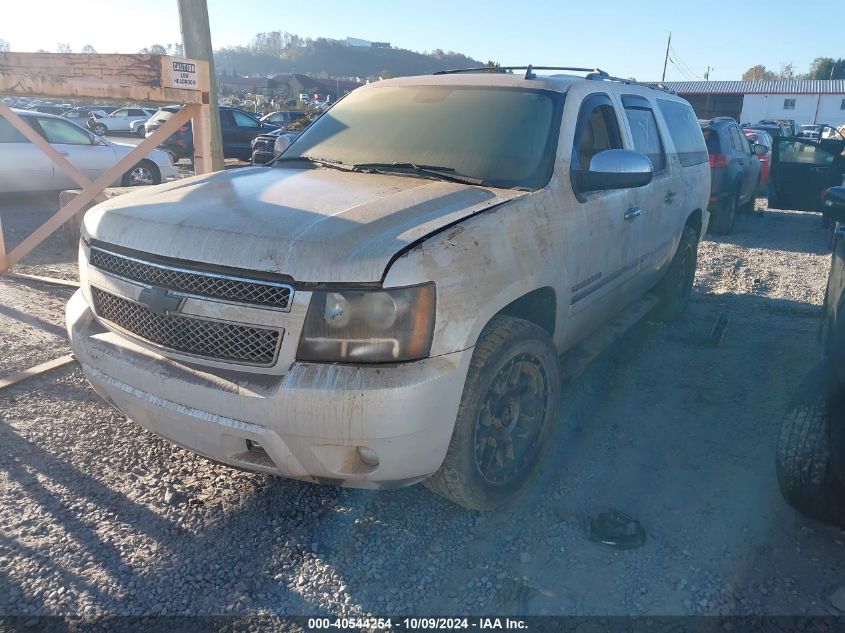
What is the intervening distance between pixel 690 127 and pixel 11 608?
18.5ft

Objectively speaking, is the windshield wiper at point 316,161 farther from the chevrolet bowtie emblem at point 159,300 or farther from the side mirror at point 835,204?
the side mirror at point 835,204

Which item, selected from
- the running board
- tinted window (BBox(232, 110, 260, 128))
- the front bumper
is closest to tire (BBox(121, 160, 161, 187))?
tinted window (BBox(232, 110, 260, 128))

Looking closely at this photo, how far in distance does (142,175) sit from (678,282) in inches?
394

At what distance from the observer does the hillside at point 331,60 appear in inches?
4847

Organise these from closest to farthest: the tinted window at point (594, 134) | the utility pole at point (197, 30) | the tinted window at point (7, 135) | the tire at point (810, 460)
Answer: the tire at point (810, 460) → the tinted window at point (594, 134) → the utility pole at point (197, 30) → the tinted window at point (7, 135)

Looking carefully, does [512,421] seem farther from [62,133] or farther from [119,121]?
[119,121]

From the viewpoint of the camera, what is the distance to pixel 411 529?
2941 mm

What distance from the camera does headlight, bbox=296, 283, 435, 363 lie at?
A: 2.38 metres

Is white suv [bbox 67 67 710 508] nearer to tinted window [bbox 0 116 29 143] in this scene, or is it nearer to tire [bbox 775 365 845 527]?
tire [bbox 775 365 845 527]

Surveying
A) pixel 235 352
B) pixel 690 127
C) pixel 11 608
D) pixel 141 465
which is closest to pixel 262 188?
pixel 235 352

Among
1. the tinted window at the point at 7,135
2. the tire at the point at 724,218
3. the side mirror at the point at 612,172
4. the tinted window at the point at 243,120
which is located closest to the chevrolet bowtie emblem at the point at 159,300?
the side mirror at the point at 612,172

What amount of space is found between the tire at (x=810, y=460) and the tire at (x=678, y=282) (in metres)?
2.61

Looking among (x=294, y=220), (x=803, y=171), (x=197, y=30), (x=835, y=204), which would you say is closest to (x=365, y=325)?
(x=294, y=220)

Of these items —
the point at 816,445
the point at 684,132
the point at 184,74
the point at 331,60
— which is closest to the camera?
the point at 816,445
